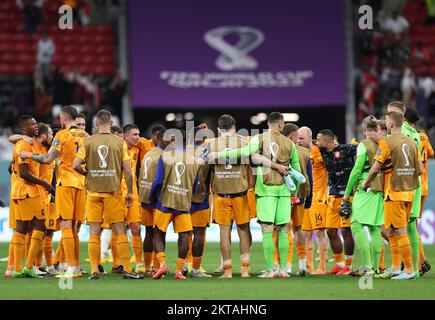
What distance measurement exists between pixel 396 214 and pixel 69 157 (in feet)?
15.1

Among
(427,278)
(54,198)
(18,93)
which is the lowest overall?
(427,278)

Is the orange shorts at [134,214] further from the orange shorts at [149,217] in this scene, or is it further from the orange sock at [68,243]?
the orange sock at [68,243]

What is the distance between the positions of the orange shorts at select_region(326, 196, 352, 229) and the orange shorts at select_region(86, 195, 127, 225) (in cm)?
338

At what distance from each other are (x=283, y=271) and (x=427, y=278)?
2002mm

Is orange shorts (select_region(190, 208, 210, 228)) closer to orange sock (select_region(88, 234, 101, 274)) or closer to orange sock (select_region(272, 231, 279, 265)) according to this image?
orange sock (select_region(272, 231, 279, 265))

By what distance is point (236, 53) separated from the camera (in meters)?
30.8

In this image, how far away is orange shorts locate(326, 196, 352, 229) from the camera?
1595cm

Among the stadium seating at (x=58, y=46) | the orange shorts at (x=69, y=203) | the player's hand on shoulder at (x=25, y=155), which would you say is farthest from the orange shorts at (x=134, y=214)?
the stadium seating at (x=58, y=46)

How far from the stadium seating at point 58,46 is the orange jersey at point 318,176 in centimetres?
1604

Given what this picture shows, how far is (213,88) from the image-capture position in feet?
100

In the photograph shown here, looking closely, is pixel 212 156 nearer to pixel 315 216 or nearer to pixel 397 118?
pixel 315 216

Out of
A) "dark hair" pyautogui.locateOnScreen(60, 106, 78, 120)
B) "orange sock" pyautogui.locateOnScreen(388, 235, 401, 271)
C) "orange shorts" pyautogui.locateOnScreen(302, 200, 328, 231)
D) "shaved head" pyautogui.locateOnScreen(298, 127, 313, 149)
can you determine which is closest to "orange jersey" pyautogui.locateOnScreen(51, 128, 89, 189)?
"dark hair" pyautogui.locateOnScreen(60, 106, 78, 120)

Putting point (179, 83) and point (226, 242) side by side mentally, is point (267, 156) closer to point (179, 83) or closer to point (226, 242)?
point (226, 242)

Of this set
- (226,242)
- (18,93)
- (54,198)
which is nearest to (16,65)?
(18,93)
